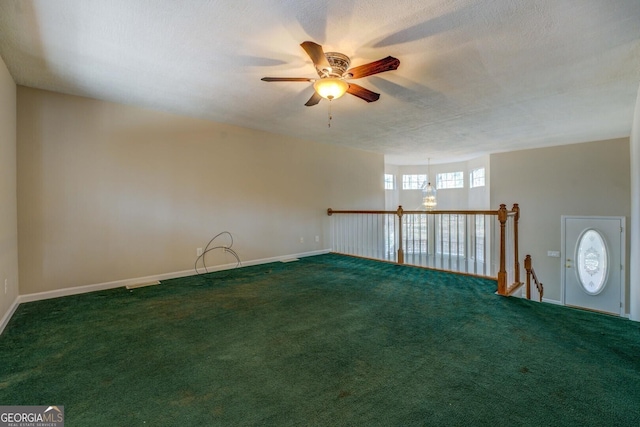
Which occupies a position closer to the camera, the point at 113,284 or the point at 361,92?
the point at 361,92

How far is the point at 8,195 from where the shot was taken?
2965mm

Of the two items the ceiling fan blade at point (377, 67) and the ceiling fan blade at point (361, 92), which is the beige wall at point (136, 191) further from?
the ceiling fan blade at point (377, 67)

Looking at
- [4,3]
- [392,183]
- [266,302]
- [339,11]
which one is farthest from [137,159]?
[392,183]

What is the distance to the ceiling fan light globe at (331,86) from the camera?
2672mm

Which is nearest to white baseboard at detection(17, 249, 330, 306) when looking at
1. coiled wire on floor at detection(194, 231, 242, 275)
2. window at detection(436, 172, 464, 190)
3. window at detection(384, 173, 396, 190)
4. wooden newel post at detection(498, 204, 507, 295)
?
coiled wire on floor at detection(194, 231, 242, 275)

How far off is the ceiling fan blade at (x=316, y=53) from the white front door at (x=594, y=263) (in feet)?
23.3

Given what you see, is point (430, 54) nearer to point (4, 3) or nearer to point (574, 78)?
point (574, 78)

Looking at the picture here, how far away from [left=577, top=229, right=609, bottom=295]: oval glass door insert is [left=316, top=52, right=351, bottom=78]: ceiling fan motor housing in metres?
6.93

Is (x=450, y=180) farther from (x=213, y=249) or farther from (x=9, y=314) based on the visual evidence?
(x=9, y=314)

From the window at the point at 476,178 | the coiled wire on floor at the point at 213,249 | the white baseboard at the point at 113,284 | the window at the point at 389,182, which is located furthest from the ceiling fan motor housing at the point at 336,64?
the window at the point at 389,182

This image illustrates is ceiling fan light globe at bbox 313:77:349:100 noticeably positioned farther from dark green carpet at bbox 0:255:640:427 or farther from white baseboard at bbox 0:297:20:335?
white baseboard at bbox 0:297:20:335

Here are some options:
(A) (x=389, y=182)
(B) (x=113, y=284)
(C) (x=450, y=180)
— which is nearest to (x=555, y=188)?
(C) (x=450, y=180)

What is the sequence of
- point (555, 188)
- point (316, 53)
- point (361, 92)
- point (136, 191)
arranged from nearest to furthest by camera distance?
1. point (316, 53)
2. point (361, 92)
3. point (136, 191)
4. point (555, 188)

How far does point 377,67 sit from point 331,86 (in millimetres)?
447
